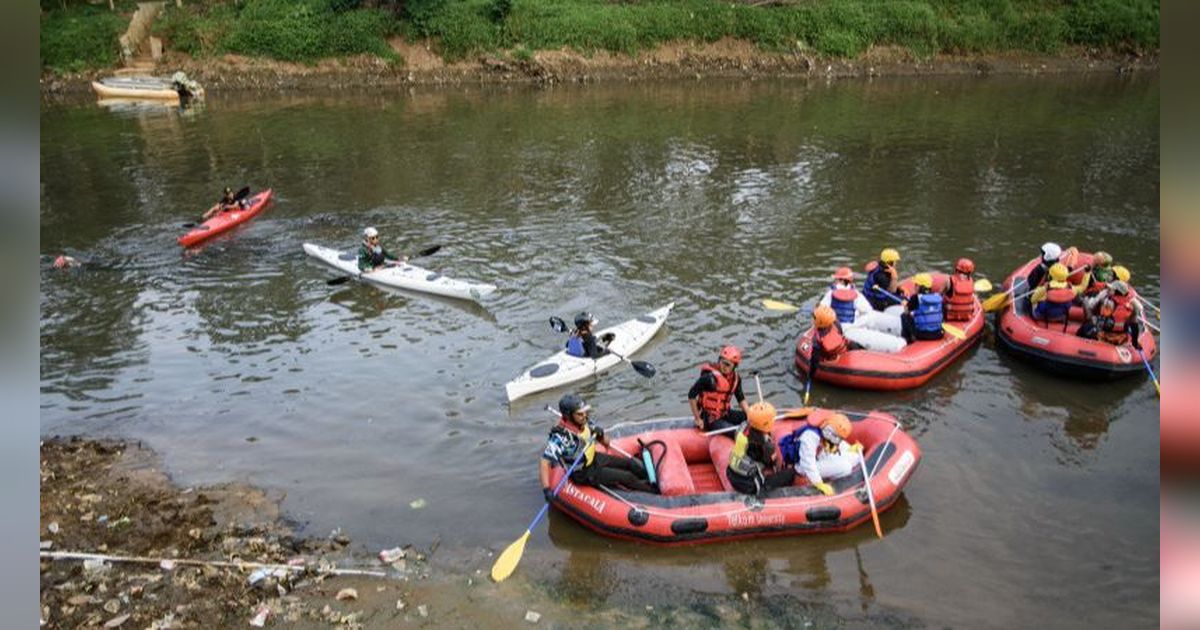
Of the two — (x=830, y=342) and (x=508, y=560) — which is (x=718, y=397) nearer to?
(x=830, y=342)

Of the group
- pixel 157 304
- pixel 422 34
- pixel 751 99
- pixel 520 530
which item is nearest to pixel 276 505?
pixel 520 530

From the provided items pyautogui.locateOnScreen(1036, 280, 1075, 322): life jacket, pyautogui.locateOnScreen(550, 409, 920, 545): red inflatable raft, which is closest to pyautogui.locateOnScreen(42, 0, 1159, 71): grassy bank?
pyautogui.locateOnScreen(1036, 280, 1075, 322): life jacket

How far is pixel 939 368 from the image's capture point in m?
13.1

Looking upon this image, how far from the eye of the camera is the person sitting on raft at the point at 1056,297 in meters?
13.1

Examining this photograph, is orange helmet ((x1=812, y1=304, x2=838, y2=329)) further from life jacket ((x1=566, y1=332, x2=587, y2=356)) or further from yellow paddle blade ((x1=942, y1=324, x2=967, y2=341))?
life jacket ((x1=566, y1=332, x2=587, y2=356))

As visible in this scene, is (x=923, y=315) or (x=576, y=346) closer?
(x=923, y=315)

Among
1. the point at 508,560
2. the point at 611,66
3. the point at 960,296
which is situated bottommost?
the point at 508,560

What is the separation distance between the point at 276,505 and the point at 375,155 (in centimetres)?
2011

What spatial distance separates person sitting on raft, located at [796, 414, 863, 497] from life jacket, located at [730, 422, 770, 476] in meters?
0.48

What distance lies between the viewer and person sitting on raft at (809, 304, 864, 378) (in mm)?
12359

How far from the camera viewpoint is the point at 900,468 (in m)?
10.0

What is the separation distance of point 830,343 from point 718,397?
2.48 metres

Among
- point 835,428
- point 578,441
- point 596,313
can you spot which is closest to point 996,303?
point 835,428
